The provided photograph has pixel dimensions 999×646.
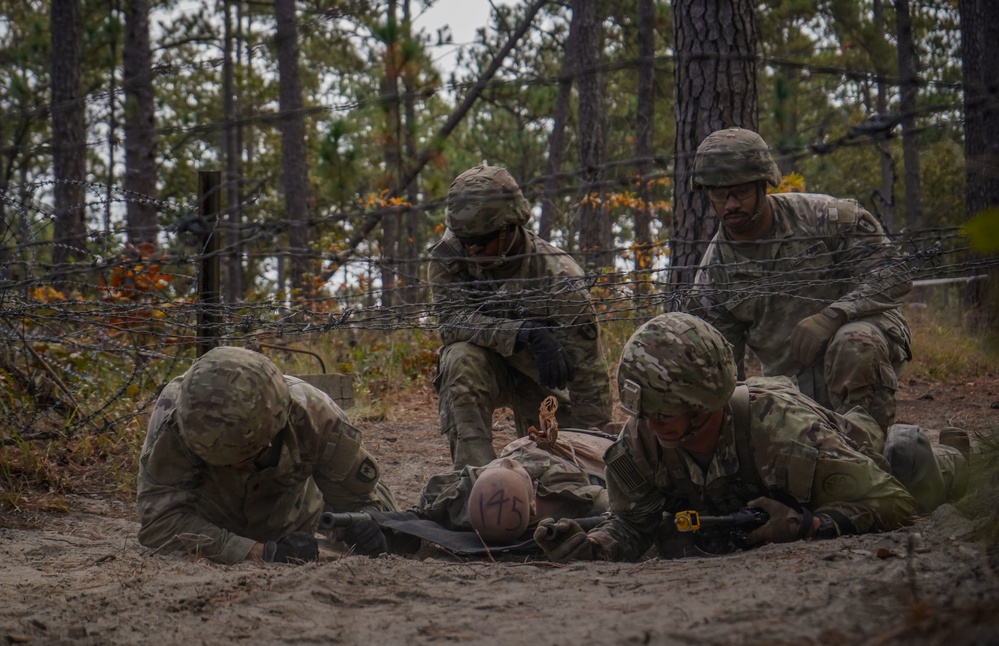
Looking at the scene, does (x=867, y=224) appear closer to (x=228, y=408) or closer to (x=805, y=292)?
(x=805, y=292)

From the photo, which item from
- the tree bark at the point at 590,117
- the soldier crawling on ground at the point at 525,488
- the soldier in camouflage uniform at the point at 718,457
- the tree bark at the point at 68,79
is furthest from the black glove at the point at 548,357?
the tree bark at the point at 68,79

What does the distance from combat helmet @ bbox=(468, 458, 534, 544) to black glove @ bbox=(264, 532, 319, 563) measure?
62cm

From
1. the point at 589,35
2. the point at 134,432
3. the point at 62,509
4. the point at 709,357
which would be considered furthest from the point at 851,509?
the point at 589,35

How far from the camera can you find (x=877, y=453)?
A: 3961mm

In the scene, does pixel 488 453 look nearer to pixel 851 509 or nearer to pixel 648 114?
pixel 851 509

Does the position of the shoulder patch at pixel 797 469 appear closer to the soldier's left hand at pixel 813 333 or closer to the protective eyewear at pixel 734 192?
the soldier's left hand at pixel 813 333

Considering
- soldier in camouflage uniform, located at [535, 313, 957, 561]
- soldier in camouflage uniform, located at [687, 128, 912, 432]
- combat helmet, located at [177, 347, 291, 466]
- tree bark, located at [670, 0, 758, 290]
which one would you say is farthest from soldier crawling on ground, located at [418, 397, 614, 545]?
tree bark, located at [670, 0, 758, 290]

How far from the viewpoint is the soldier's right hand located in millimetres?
3809

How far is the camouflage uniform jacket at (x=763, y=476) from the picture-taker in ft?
11.9

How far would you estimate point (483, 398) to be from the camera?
5.28 metres

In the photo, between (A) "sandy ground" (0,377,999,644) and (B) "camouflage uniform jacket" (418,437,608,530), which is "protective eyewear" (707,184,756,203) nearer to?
(B) "camouflage uniform jacket" (418,437,608,530)

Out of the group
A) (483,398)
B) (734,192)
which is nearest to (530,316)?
(483,398)

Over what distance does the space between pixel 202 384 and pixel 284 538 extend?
695 millimetres

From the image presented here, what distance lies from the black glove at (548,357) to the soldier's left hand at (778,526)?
1605mm
